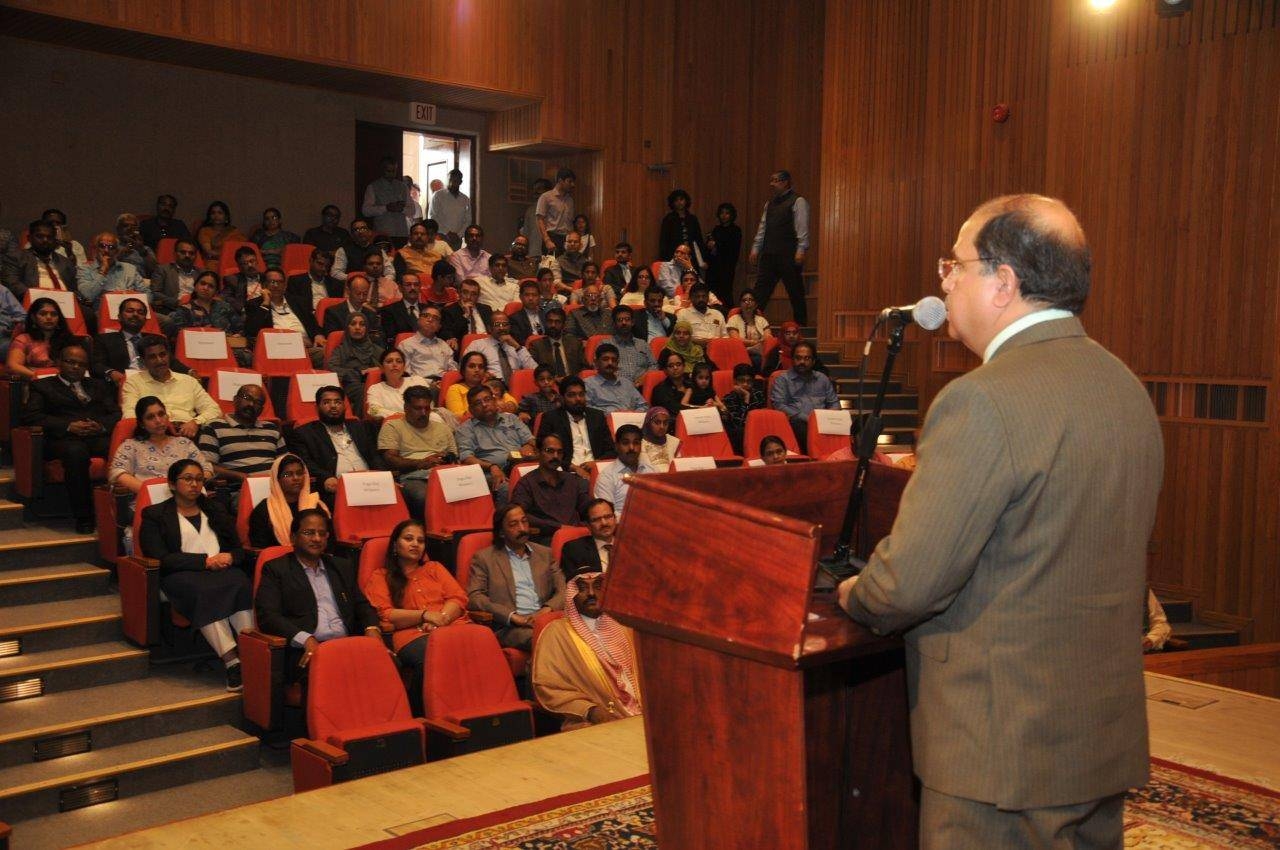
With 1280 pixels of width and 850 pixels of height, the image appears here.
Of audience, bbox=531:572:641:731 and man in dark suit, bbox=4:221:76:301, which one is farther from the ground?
man in dark suit, bbox=4:221:76:301

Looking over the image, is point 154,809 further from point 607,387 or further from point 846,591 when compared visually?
point 607,387

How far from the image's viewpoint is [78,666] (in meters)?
4.11

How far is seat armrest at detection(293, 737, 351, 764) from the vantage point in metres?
3.23

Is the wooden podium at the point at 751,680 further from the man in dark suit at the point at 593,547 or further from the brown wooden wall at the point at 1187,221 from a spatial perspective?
the brown wooden wall at the point at 1187,221

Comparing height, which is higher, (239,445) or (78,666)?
(239,445)

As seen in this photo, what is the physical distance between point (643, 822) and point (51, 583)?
3.07 metres

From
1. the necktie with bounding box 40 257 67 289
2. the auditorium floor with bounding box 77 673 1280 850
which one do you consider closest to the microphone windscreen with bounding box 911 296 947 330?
the auditorium floor with bounding box 77 673 1280 850

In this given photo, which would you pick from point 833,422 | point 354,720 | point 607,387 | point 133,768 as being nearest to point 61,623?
point 133,768

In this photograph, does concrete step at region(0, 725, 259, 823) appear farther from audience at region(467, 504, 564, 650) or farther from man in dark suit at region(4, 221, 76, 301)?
man in dark suit at region(4, 221, 76, 301)

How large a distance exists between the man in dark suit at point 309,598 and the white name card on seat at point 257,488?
36 centimetres

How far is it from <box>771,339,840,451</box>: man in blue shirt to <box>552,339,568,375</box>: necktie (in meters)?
1.39

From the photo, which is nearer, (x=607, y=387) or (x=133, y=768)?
(x=133, y=768)

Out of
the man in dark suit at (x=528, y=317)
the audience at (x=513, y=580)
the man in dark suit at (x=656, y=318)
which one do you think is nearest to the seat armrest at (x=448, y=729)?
the audience at (x=513, y=580)

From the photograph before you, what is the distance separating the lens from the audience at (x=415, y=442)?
563 cm
